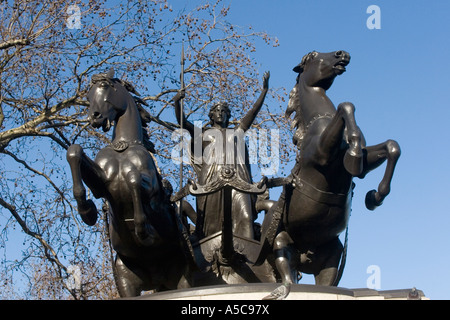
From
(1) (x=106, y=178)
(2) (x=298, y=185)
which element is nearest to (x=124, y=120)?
(1) (x=106, y=178)

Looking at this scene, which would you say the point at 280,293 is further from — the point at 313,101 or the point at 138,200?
the point at 313,101

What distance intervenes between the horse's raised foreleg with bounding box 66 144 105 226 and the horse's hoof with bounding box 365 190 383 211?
265 cm

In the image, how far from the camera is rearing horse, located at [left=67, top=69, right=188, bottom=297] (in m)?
7.57

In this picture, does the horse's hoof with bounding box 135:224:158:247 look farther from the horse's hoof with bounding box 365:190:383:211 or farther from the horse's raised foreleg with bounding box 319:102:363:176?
the horse's hoof with bounding box 365:190:383:211

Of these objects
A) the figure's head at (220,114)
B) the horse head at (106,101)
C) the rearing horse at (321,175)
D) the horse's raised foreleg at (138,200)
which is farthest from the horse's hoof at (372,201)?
the horse head at (106,101)

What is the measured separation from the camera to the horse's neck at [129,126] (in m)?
8.12

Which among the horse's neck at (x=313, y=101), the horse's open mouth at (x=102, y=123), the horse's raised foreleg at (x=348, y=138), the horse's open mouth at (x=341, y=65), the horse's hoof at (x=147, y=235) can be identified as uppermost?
the horse's open mouth at (x=341, y=65)

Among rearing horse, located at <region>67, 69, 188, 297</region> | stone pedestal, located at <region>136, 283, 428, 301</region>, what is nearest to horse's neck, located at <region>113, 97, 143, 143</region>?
rearing horse, located at <region>67, 69, 188, 297</region>

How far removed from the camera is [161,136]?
17000 millimetres

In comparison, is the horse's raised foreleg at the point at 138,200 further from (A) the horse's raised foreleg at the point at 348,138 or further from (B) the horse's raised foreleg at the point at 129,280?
(A) the horse's raised foreleg at the point at 348,138
